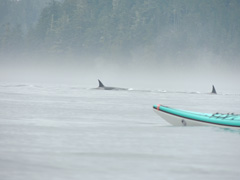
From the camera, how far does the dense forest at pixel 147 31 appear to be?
174 m

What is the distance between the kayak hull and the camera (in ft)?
98.7

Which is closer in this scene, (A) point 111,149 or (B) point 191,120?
(A) point 111,149

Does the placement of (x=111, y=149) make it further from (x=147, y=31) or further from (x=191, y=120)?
(x=147, y=31)

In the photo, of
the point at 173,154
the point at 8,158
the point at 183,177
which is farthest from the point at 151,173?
the point at 8,158

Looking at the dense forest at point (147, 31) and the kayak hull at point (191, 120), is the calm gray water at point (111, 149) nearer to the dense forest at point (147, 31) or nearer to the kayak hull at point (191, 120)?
the kayak hull at point (191, 120)

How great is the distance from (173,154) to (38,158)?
5152mm

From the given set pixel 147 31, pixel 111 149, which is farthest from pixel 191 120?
pixel 147 31

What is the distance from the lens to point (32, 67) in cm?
19075

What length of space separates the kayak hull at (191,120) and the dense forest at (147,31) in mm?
139074

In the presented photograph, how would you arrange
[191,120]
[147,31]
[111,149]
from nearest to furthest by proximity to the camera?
[111,149] → [191,120] → [147,31]

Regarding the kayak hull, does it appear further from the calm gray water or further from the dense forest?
the dense forest

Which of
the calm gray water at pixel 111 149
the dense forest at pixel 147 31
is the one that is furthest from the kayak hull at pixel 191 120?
the dense forest at pixel 147 31

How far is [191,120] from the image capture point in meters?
30.8

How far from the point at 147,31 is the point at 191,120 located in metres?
149
